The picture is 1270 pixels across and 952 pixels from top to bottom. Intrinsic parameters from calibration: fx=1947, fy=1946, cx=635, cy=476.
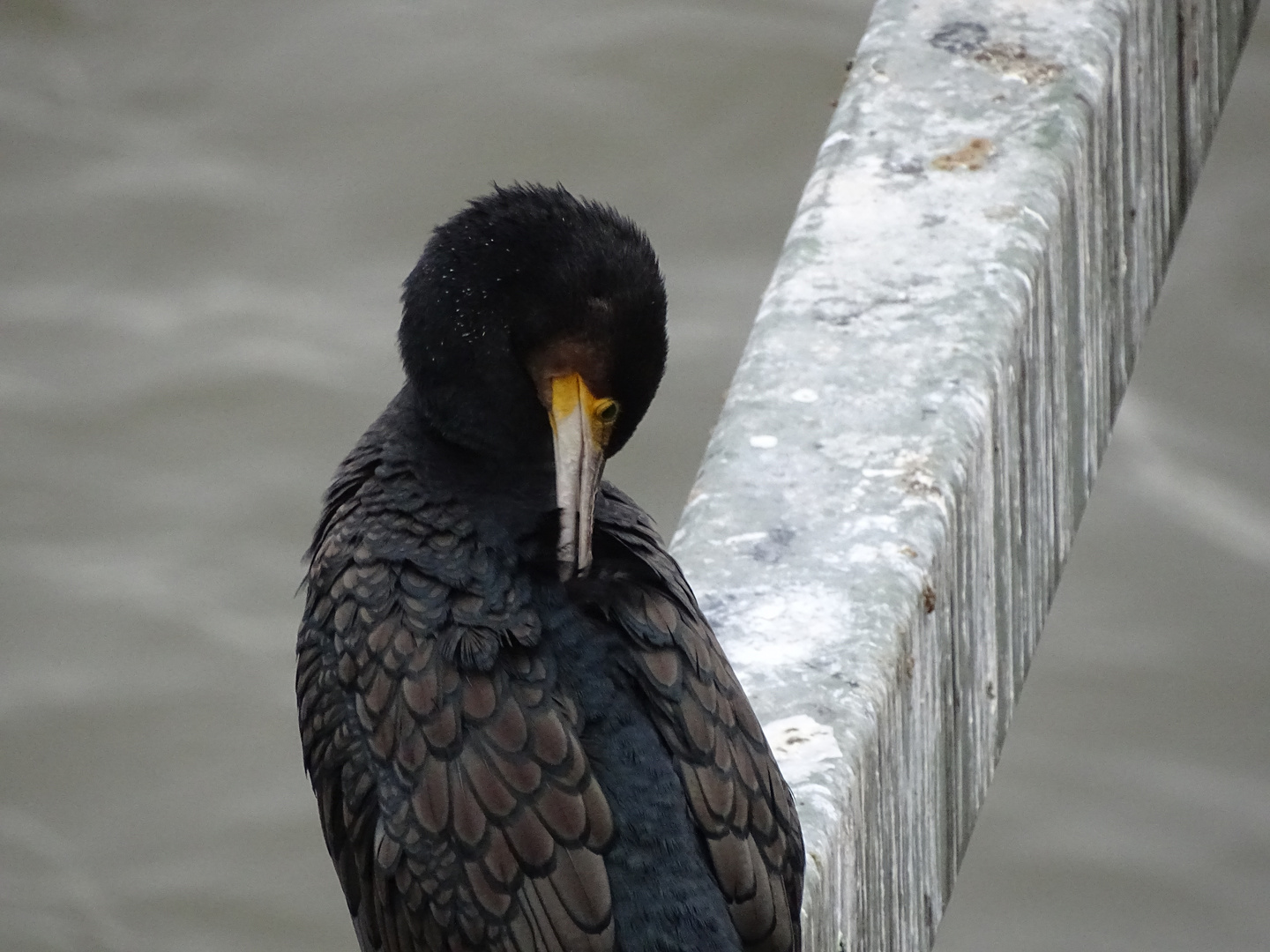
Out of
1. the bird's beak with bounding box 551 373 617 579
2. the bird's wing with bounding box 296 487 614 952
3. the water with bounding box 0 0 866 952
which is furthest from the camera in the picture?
the water with bounding box 0 0 866 952

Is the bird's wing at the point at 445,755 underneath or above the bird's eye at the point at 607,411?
underneath

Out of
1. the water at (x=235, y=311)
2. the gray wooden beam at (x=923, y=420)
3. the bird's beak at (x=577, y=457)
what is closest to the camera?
the bird's beak at (x=577, y=457)

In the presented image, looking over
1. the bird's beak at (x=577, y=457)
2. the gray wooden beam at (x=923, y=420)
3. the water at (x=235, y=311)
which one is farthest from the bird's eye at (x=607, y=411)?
the water at (x=235, y=311)

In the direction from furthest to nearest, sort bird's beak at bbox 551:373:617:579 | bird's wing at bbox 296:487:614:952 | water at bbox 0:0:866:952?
water at bbox 0:0:866:952 < bird's beak at bbox 551:373:617:579 < bird's wing at bbox 296:487:614:952

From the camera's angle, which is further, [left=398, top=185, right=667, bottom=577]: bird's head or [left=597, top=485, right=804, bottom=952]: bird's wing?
[left=398, top=185, right=667, bottom=577]: bird's head

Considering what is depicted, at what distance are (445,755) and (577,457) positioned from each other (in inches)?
15.5

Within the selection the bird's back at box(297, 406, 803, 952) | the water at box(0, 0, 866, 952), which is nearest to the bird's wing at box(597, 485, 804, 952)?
the bird's back at box(297, 406, 803, 952)

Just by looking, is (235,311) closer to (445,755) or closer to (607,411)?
(607,411)

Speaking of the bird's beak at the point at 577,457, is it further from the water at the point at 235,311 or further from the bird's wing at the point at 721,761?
the water at the point at 235,311

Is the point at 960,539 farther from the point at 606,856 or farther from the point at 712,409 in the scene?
the point at 712,409

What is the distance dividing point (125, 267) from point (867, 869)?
14.1 feet

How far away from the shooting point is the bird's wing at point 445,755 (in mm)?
2189

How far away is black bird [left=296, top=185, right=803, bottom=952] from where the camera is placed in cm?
220

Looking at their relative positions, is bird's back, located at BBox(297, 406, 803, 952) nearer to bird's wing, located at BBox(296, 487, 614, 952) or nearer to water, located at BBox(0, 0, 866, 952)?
bird's wing, located at BBox(296, 487, 614, 952)
